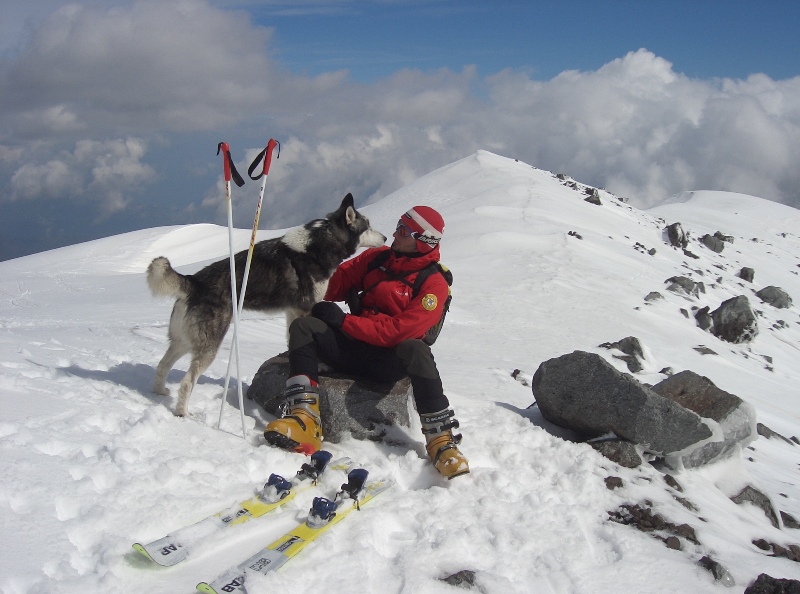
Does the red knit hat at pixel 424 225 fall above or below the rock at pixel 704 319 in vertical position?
above

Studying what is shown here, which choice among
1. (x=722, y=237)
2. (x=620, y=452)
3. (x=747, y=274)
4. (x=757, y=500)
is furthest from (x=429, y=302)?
(x=722, y=237)

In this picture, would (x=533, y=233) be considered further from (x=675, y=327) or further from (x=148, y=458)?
(x=148, y=458)

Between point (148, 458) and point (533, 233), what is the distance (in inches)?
911

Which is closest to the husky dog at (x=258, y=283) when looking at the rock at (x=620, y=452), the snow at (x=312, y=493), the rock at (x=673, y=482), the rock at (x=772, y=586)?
the snow at (x=312, y=493)

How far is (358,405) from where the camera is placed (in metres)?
6.02

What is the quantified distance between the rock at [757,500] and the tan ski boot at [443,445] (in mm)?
3202

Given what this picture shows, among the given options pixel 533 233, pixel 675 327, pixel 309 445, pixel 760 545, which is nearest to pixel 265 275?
pixel 309 445

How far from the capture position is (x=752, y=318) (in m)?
20.4

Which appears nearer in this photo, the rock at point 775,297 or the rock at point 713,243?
the rock at point 775,297

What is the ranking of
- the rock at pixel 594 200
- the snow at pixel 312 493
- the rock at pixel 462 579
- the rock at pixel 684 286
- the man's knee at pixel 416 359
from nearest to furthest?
the snow at pixel 312 493, the rock at pixel 462 579, the man's knee at pixel 416 359, the rock at pixel 684 286, the rock at pixel 594 200

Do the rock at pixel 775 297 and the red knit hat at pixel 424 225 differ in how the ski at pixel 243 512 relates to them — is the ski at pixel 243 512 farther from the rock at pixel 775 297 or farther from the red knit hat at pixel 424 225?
the rock at pixel 775 297

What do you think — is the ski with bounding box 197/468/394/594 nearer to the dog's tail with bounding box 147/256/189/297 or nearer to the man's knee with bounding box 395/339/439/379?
the man's knee with bounding box 395/339/439/379

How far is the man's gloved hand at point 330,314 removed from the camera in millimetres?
5895

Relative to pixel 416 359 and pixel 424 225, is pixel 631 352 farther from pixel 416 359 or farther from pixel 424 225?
pixel 416 359
